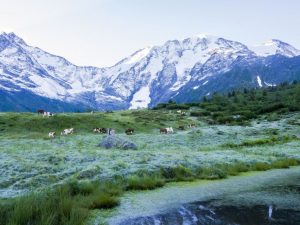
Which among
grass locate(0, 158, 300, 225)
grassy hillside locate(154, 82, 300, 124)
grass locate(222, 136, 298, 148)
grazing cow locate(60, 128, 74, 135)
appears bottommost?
grass locate(0, 158, 300, 225)

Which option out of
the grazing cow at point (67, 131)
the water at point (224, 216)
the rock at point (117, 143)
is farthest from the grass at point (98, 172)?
the grazing cow at point (67, 131)

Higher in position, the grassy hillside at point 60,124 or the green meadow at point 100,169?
the grassy hillside at point 60,124

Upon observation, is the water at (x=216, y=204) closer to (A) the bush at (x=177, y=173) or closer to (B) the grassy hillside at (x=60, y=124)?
(A) the bush at (x=177, y=173)

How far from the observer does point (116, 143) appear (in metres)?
45.6

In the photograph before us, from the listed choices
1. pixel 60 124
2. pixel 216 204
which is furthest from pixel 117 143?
pixel 60 124

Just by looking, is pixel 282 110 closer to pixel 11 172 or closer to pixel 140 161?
pixel 140 161

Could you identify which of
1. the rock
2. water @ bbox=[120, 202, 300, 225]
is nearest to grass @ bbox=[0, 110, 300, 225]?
water @ bbox=[120, 202, 300, 225]

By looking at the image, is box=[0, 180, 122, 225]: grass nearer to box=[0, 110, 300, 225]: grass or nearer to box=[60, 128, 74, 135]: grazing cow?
box=[0, 110, 300, 225]: grass

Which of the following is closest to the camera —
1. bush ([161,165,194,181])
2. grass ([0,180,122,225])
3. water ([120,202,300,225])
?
grass ([0,180,122,225])

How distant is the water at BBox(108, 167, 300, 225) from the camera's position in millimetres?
16047

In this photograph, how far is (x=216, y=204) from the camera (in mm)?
18672

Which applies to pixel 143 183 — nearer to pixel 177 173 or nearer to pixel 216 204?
pixel 177 173

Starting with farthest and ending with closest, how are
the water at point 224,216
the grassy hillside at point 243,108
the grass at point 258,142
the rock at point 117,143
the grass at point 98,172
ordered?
1. the grassy hillside at point 243,108
2. the grass at point 258,142
3. the rock at point 117,143
4. the water at point 224,216
5. the grass at point 98,172

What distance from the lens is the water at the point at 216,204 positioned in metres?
16.0
